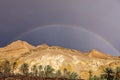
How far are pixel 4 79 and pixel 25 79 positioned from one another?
226 centimetres

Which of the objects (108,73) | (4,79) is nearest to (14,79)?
(4,79)

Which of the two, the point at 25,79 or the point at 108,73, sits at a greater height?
the point at 108,73

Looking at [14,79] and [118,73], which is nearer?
[14,79]

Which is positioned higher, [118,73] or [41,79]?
[118,73]

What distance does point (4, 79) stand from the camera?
30406mm

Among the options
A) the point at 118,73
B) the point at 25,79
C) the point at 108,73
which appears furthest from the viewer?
the point at 118,73

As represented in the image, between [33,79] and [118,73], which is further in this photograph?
[118,73]

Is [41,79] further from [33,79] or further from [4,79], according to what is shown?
[4,79]

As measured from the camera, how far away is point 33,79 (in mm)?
29844

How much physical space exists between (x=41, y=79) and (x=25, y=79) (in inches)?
58.3

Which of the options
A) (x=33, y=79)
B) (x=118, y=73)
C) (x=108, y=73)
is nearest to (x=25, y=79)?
(x=33, y=79)

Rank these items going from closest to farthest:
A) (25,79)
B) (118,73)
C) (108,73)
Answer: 1. (25,79)
2. (108,73)
3. (118,73)

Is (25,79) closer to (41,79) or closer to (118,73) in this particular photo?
(41,79)

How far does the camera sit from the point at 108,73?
15875 centimetres
